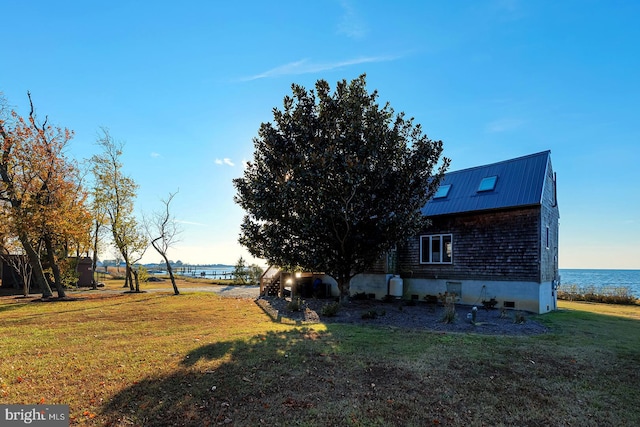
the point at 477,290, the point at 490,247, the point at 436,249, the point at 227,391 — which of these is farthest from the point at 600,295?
the point at 227,391

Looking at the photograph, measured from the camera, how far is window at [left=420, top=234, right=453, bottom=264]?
17.1 m

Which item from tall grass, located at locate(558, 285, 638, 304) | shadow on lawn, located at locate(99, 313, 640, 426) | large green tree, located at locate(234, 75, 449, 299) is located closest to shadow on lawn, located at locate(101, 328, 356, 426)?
shadow on lawn, located at locate(99, 313, 640, 426)

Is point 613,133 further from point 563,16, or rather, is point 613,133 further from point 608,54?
point 563,16

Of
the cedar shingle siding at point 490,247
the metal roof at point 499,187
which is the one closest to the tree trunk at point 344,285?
the cedar shingle siding at point 490,247

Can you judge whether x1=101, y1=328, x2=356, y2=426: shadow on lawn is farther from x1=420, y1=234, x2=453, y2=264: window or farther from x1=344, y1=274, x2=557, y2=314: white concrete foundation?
x1=420, y1=234, x2=453, y2=264: window

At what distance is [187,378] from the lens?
18.1 feet

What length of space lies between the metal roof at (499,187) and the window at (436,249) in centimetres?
131

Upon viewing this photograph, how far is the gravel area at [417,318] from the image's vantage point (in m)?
10.4

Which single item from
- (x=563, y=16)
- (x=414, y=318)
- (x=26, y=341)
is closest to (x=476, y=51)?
(x=563, y=16)

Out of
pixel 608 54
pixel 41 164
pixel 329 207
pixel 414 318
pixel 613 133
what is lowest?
pixel 414 318

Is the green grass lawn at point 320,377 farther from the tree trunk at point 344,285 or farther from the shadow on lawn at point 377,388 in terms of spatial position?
the tree trunk at point 344,285

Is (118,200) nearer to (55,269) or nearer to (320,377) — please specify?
(55,269)

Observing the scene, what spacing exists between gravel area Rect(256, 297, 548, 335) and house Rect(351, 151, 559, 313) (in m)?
1.31

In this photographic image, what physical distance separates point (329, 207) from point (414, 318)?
5114 mm
